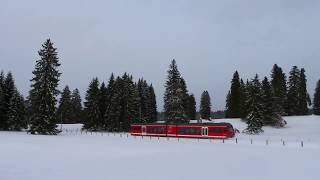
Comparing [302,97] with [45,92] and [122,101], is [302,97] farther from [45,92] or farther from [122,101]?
[45,92]

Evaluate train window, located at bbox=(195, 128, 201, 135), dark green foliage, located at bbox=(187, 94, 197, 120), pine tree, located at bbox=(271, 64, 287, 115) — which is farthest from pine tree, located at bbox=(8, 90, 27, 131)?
dark green foliage, located at bbox=(187, 94, 197, 120)

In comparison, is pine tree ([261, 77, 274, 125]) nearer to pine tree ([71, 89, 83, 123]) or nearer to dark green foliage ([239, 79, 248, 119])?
dark green foliage ([239, 79, 248, 119])

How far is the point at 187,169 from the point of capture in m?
23.2

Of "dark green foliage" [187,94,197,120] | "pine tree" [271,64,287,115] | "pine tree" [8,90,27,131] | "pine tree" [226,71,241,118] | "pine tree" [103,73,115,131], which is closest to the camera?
"pine tree" [8,90,27,131]

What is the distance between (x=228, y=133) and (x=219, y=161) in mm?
31396

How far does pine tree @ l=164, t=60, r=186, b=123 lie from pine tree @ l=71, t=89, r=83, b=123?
172 feet

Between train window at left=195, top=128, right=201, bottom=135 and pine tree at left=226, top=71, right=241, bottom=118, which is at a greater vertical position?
pine tree at left=226, top=71, right=241, bottom=118

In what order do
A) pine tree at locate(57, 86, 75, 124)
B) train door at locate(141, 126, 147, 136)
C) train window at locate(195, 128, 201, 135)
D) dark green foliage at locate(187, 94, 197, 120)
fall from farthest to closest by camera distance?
1. dark green foliage at locate(187, 94, 197, 120)
2. pine tree at locate(57, 86, 75, 124)
3. train door at locate(141, 126, 147, 136)
4. train window at locate(195, 128, 201, 135)

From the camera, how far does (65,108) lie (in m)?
118

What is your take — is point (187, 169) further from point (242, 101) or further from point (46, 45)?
point (242, 101)

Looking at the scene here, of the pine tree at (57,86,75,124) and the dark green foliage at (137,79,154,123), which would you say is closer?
the dark green foliage at (137,79,154,123)

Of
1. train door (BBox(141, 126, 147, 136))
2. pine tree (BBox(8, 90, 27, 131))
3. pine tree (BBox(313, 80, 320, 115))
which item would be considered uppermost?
pine tree (BBox(313, 80, 320, 115))

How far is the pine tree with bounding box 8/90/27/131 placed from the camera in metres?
74.0

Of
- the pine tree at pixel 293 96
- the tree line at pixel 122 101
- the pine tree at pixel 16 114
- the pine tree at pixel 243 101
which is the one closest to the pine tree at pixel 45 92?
the tree line at pixel 122 101
